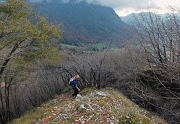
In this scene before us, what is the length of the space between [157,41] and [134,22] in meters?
2.89

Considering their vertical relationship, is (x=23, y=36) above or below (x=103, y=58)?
above

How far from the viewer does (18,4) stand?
10656 millimetres

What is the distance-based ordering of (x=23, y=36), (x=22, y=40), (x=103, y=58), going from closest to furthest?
(x=23, y=36) → (x=22, y=40) → (x=103, y=58)

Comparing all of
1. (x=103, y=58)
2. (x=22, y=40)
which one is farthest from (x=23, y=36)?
(x=103, y=58)

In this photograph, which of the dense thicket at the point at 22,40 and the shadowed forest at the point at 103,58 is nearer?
the shadowed forest at the point at 103,58

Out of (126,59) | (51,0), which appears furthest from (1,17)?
(51,0)

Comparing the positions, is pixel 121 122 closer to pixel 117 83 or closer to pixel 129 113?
pixel 129 113

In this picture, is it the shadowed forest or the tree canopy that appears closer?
the shadowed forest

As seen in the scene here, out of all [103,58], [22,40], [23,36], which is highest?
[23,36]

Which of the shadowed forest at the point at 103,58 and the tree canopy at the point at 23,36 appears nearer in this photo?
the shadowed forest at the point at 103,58

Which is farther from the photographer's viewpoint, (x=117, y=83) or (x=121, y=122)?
(x=117, y=83)

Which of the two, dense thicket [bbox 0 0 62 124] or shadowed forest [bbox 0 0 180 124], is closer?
shadowed forest [bbox 0 0 180 124]

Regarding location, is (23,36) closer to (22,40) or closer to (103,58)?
(22,40)

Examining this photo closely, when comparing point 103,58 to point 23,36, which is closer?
point 23,36
